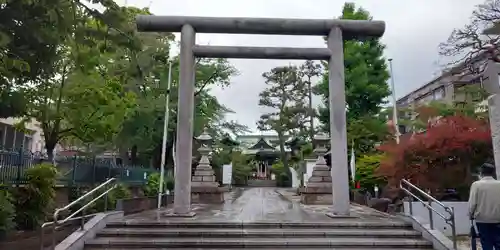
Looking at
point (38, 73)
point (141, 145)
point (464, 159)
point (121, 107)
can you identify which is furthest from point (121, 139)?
point (464, 159)

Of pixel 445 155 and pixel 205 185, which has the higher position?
pixel 445 155

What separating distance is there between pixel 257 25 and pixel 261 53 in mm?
848

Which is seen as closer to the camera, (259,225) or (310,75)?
(259,225)

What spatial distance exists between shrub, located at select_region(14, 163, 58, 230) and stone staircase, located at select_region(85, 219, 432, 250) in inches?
93.0

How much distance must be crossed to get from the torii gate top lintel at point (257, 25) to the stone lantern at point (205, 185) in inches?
276

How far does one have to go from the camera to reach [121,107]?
768 inches

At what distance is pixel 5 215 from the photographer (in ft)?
29.0

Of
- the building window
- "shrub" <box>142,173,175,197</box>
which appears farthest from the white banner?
the building window

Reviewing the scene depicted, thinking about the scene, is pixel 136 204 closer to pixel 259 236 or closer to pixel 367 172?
pixel 259 236

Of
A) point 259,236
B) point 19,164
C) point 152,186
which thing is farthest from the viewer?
Result: point 152,186

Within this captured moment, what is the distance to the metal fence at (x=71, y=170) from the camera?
1042 centimetres

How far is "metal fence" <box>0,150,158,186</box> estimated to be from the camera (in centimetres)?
1042

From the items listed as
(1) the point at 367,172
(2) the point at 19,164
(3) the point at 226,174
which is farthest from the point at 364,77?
(2) the point at 19,164

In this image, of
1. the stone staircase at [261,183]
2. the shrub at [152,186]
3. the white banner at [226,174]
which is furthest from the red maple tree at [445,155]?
the stone staircase at [261,183]
